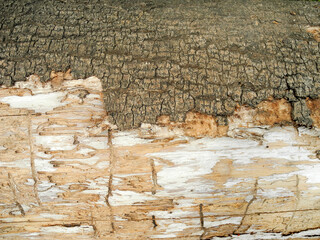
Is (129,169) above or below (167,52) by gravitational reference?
below

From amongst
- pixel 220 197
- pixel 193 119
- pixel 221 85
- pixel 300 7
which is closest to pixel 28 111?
pixel 193 119

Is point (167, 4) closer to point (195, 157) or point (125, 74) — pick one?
point (125, 74)

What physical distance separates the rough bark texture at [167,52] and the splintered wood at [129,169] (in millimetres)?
70

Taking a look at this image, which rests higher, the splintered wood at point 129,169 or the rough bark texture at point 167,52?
the rough bark texture at point 167,52

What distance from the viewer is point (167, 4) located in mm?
1693

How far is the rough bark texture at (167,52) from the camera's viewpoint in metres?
1.34

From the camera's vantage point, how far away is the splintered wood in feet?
4.38

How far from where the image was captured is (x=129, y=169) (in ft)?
4.51

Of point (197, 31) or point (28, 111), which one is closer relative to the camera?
point (28, 111)

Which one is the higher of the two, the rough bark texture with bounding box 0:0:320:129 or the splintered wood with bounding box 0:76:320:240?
the rough bark texture with bounding box 0:0:320:129

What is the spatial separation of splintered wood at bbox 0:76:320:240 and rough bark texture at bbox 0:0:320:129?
7cm

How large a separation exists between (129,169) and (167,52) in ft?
1.90

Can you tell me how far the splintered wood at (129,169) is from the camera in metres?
1.34

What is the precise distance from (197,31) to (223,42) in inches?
5.7
